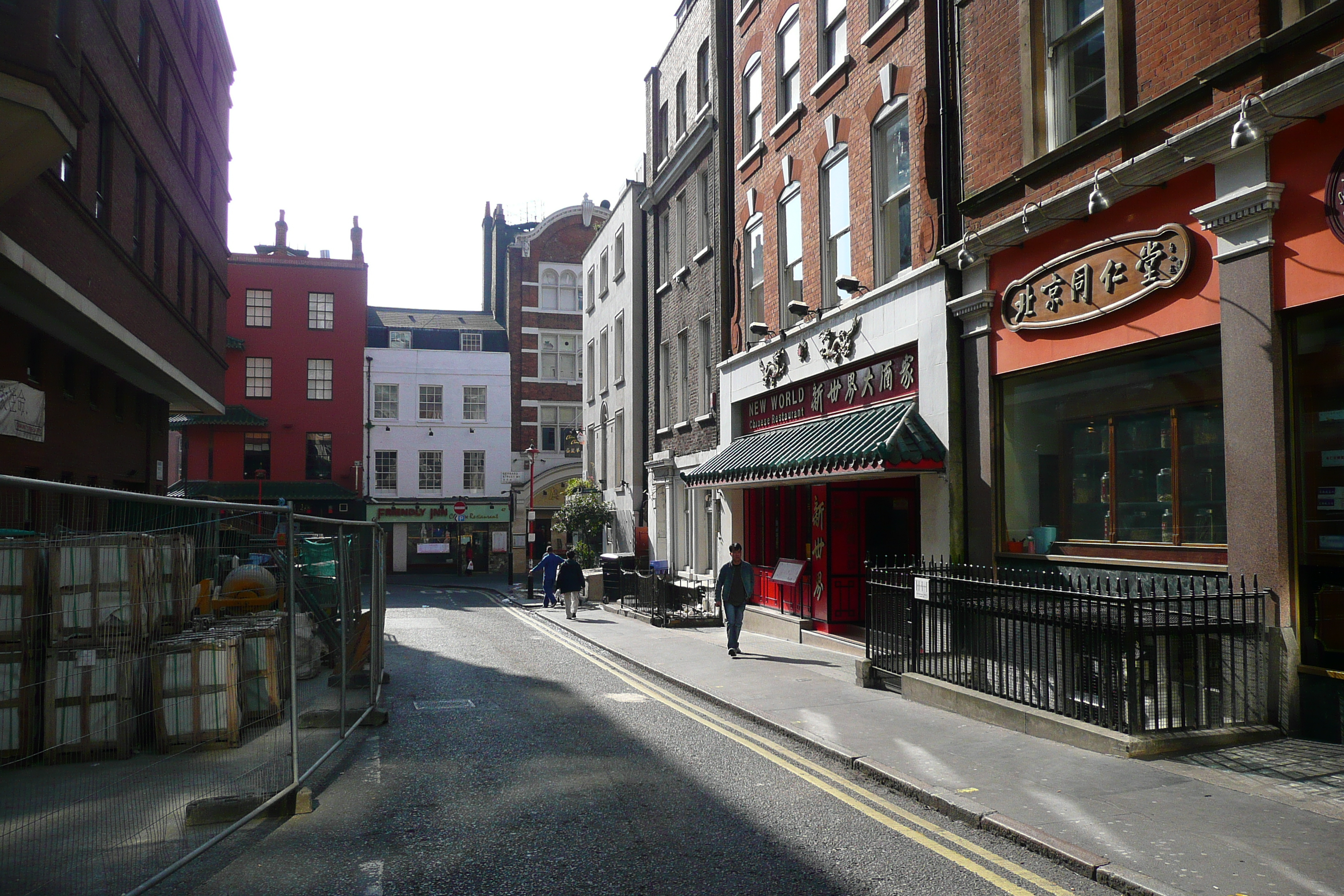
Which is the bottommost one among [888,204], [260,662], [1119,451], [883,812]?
[883,812]

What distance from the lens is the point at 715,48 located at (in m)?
22.7

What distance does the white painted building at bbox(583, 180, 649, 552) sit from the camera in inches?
1173

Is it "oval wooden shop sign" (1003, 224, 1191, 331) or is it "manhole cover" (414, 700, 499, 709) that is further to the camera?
"manhole cover" (414, 700, 499, 709)

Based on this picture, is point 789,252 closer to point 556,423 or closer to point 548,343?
point 556,423

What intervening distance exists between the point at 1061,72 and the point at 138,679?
1133 centimetres

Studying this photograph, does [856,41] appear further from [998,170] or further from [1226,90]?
[1226,90]

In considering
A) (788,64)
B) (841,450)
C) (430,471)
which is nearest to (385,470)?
(430,471)

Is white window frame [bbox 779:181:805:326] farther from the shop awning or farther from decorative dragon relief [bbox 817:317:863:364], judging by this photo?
the shop awning

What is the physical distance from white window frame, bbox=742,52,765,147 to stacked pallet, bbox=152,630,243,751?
675 inches

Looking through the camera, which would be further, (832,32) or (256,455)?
(256,455)

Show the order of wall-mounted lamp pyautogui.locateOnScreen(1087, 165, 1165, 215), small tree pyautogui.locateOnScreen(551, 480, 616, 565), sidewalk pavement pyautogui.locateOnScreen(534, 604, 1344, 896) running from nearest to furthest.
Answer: sidewalk pavement pyautogui.locateOnScreen(534, 604, 1344, 896) < wall-mounted lamp pyautogui.locateOnScreen(1087, 165, 1165, 215) < small tree pyautogui.locateOnScreen(551, 480, 616, 565)

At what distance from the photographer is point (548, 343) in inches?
1978

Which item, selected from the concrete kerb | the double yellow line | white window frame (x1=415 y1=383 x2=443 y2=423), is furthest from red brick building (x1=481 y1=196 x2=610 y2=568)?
the concrete kerb

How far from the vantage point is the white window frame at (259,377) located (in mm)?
44938
